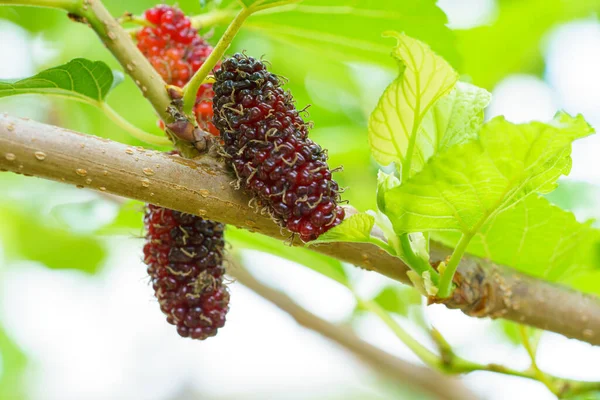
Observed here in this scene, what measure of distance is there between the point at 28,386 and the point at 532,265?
191cm

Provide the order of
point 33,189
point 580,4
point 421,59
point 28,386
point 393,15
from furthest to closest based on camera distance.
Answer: point 28,386, point 33,189, point 580,4, point 393,15, point 421,59

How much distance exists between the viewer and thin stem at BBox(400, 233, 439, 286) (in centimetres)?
68

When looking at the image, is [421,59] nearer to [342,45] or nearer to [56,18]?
[342,45]

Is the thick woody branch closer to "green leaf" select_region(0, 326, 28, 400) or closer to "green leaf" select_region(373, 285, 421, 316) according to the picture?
"green leaf" select_region(373, 285, 421, 316)

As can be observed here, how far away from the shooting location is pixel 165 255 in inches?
30.3

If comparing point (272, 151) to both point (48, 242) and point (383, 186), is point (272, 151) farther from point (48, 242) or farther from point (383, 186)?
point (48, 242)

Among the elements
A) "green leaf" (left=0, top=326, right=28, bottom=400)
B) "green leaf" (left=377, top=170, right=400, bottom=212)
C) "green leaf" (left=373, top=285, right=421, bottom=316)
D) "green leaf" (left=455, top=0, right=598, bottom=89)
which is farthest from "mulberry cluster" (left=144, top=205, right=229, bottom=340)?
"green leaf" (left=0, top=326, right=28, bottom=400)

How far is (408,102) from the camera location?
2.08 feet

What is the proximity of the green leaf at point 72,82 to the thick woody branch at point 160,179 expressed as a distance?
107mm

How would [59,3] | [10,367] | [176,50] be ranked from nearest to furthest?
[59,3] → [176,50] → [10,367]

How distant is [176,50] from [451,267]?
48 cm

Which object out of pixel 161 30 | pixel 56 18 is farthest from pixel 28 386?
pixel 161 30

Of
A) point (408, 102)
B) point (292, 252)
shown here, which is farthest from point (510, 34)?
point (408, 102)

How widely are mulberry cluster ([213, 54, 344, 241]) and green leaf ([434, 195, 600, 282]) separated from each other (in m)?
0.32
